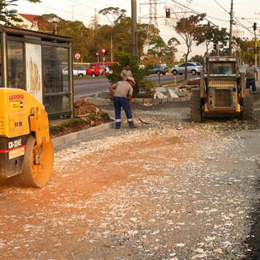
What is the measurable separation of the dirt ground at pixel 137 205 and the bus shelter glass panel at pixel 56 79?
9.68 feet

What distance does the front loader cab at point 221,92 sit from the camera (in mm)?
16359

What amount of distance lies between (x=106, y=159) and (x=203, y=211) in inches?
156

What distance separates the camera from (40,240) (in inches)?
208

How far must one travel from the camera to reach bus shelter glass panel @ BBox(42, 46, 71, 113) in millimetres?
13812

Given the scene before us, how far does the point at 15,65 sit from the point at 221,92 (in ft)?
23.0

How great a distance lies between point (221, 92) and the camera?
16.5 metres

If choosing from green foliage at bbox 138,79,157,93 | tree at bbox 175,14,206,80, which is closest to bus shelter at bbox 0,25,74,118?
green foliage at bbox 138,79,157,93

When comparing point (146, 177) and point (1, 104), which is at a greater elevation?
point (1, 104)

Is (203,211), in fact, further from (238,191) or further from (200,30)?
(200,30)

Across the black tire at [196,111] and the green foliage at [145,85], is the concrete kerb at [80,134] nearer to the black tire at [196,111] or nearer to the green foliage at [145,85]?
the black tire at [196,111]

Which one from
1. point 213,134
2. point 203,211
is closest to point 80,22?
point 213,134

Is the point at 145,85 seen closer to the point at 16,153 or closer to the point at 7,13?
the point at 7,13

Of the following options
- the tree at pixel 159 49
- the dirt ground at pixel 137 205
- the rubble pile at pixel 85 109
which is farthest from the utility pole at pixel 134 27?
the tree at pixel 159 49

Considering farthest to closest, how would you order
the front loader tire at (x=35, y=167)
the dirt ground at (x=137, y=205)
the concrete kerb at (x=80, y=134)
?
1. the concrete kerb at (x=80, y=134)
2. the front loader tire at (x=35, y=167)
3. the dirt ground at (x=137, y=205)
